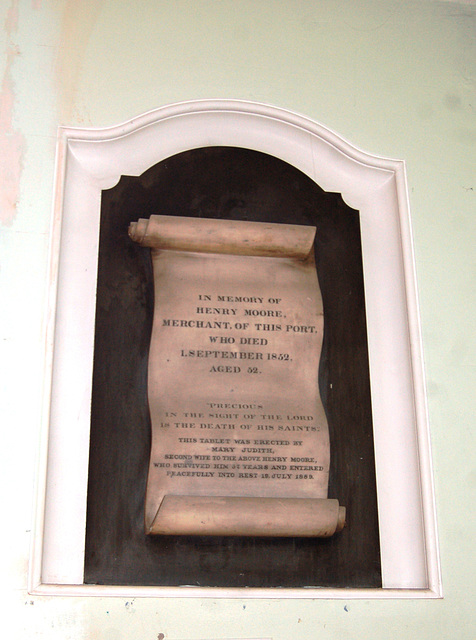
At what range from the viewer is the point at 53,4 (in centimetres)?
270

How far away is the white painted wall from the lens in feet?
6.85

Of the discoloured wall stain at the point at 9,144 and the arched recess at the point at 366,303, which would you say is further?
the discoloured wall stain at the point at 9,144

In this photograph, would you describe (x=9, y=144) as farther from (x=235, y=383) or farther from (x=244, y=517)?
(x=244, y=517)

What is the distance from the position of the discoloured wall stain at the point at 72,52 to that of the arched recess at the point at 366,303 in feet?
0.29

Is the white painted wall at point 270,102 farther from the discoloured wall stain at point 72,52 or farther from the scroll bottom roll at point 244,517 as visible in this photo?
the scroll bottom roll at point 244,517

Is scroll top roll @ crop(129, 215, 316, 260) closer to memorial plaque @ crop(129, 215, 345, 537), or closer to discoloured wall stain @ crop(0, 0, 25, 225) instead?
memorial plaque @ crop(129, 215, 345, 537)

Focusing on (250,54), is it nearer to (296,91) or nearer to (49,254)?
(296,91)

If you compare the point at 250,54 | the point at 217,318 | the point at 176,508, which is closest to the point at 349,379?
the point at 217,318

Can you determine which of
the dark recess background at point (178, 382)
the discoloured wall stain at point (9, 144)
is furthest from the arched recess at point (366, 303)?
the discoloured wall stain at point (9, 144)

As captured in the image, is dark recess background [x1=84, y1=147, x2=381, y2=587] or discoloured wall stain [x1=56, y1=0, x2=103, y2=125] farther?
discoloured wall stain [x1=56, y1=0, x2=103, y2=125]

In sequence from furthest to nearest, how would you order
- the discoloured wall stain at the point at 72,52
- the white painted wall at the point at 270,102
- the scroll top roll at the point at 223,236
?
the discoloured wall stain at the point at 72,52
the scroll top roll at the point at 223,236
the white painted wall at the point at 270,102

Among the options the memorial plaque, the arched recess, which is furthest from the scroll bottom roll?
the arched recess

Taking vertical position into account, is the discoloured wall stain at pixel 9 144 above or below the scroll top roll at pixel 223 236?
above

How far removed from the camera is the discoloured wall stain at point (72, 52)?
A: 258 cm
